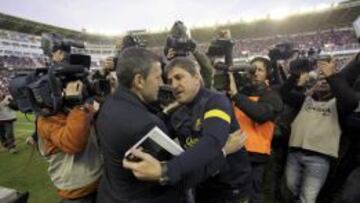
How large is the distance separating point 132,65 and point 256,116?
4.80 ft

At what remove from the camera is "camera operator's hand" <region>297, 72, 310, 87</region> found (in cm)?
342

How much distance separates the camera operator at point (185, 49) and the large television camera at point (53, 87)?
1.06m

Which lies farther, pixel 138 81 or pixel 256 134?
pixel 256 134

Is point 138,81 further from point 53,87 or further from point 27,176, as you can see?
point 27,176

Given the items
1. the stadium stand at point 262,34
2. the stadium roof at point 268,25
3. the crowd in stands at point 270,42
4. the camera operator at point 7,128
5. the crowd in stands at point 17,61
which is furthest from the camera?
the crowd in stands at point 17,61

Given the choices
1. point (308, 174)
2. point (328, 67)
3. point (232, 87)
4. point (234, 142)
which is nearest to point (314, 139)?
point (308, 174)

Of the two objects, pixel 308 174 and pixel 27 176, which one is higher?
pixel 308 174

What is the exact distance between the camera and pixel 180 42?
3307 millimetres

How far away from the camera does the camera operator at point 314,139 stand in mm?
3043

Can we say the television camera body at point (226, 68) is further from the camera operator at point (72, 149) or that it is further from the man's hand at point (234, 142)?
the camera operator at point (72, 149)

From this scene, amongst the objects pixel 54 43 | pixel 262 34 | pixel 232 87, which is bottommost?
pixel 232 87

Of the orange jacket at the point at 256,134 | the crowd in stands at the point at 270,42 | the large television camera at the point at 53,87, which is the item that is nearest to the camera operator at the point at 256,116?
the orange jacket at the point at 256,134

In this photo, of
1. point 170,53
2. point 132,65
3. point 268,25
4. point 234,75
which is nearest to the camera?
point 132,65

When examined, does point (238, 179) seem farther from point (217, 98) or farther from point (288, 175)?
point (288, 175)
